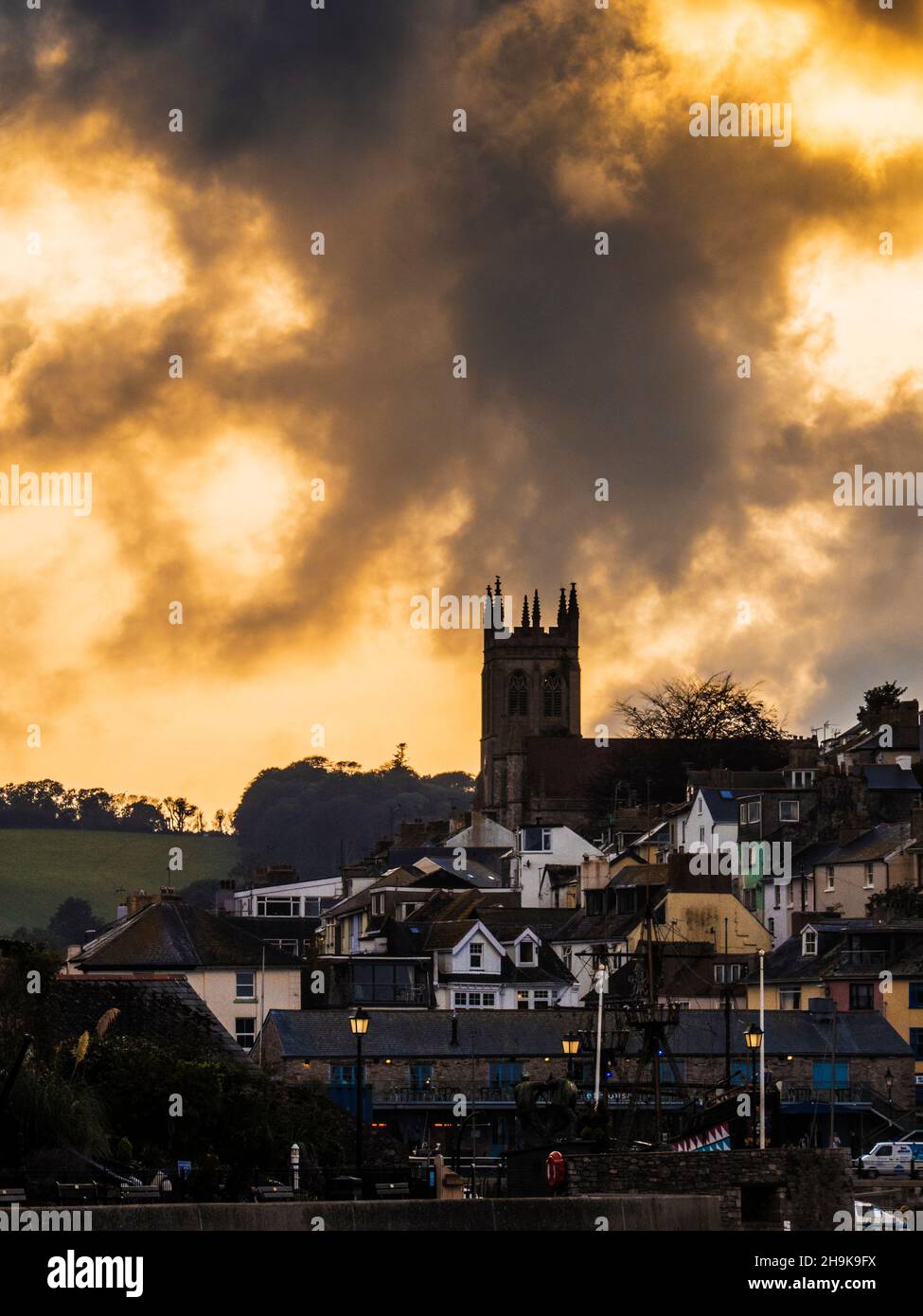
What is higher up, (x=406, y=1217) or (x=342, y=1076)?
(x=342, y=1076)

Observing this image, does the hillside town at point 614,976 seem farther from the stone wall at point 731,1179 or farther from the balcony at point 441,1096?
the stone wall at point 731,1179

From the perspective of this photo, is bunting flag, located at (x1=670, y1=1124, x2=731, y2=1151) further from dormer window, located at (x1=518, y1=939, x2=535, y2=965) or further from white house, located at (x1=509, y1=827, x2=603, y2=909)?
→ white house, located at (x1=509, y1=827, x2=603, y2=909)

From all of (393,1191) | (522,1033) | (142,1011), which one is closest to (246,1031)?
(522,1033)

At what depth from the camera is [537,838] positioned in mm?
139875

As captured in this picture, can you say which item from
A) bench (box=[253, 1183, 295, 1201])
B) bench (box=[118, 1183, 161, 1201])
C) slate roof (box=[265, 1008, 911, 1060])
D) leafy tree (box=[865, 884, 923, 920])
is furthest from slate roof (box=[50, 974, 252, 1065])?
leafy tree (box=[865, 884, 923, 920])

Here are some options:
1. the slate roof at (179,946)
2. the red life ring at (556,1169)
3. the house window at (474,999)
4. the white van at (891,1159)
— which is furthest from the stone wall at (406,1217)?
the house window at (474,999)

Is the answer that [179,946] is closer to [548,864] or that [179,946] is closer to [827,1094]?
A: [827,1094]

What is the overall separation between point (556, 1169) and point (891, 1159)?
38.2 metres

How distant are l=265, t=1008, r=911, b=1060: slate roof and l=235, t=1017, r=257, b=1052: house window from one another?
4.99 metres

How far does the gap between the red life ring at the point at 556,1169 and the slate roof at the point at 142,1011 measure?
35892 mm
